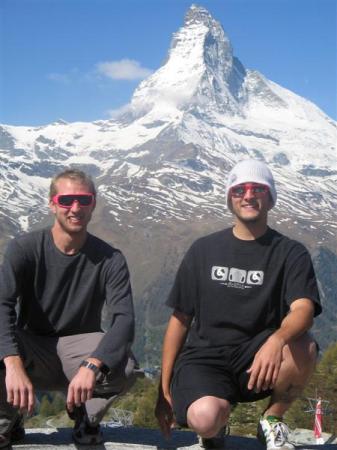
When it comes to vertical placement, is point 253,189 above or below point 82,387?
above

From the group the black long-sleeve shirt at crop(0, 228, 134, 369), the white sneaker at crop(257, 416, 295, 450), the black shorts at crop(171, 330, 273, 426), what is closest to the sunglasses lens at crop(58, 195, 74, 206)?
the black long-sleeve shirt at crop(0, 228, 134, 369)

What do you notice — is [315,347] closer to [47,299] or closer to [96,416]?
[96,416]

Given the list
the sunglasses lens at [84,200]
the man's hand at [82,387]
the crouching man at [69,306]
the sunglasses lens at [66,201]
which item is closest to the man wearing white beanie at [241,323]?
the crouching man at [69,306]

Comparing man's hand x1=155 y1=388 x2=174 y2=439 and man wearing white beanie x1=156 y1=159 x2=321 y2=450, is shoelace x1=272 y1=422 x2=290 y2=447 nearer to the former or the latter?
man wearing white beanie x1=156 y1=159 x2=321 y2=450

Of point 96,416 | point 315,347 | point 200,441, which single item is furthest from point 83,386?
point 315,347

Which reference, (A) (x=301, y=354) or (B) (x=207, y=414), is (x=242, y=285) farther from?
(B) (x=207, y=414)

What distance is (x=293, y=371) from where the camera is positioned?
216 inches

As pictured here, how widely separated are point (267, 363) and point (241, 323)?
19.5 inches

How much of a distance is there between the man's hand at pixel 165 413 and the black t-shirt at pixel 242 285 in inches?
21.4

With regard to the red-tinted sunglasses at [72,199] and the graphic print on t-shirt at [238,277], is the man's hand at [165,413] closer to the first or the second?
the graphic print on t-shirt at [238,277]

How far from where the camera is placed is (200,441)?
6.20 m

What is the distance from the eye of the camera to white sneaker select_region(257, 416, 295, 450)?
559 cm

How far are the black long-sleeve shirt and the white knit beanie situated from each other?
48.5 inches

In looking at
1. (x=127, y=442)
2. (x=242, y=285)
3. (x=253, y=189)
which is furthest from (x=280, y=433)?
(x=253, y=189)
